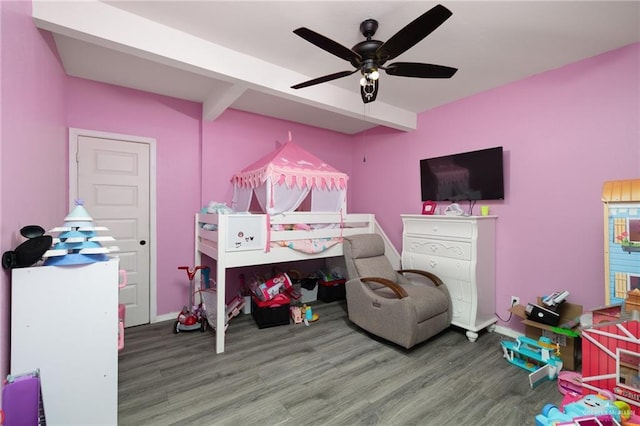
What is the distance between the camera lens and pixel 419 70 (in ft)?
6.10

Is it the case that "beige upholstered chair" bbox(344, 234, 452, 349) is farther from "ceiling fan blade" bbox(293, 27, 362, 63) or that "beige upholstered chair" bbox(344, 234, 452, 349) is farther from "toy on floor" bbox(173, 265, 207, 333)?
"ceiling fan blade" bbox(293, 27, 362, 63)

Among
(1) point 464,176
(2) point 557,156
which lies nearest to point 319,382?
(1) point 464,176

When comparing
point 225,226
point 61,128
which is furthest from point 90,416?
point 61,128

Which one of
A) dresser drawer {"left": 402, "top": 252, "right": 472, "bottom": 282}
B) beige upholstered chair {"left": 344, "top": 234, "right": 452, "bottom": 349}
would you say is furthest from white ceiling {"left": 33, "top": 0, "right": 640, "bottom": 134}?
dresser drawer {"left": 402, "top": 252, "right": 472, "bottom": 282}

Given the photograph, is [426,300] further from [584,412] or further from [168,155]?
[168,155]

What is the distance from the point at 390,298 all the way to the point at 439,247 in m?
0.81

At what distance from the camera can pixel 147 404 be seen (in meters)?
1.79

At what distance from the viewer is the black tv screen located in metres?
2.85

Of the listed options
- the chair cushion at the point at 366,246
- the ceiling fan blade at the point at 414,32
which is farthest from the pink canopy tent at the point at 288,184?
the ceiling fan blade at the point at 414,32

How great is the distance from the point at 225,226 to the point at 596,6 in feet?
9.92

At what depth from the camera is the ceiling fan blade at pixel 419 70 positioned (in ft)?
5.89

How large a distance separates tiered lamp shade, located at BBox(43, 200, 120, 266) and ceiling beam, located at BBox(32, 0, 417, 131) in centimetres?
113

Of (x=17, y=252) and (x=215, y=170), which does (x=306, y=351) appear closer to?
(x=17, y=252)

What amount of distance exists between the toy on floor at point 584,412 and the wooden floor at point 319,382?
614 mm
